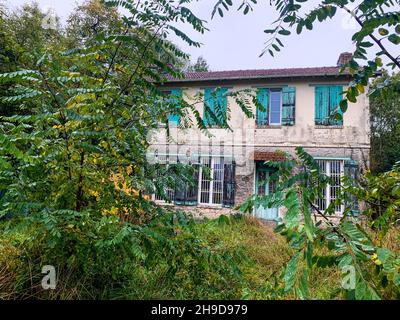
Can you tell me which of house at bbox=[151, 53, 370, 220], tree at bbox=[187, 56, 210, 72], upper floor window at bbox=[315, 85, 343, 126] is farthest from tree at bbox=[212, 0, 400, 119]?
tree at bbox=[187, 56, 210, 72]

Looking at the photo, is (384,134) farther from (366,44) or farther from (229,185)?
(366,44)

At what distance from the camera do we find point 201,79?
1157cm

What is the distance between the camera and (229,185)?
38.3 ft

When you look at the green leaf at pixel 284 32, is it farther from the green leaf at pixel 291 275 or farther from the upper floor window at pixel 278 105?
the upper floor window at pixel 278 105

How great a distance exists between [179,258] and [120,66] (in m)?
1.53

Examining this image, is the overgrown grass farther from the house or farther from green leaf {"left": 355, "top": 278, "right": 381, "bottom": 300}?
the house

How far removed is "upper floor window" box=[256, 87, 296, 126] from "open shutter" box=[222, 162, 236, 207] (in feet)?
6.73

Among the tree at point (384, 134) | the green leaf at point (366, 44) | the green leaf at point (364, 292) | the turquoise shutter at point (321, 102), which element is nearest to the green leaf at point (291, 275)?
the green leaf at point (364, 292)

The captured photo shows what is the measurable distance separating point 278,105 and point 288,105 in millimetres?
373

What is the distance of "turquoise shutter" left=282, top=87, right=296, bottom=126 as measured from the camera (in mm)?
11336

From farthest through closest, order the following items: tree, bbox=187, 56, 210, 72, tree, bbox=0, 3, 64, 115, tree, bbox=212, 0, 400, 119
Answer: tree, bbox=187, 56, 210, 72
tree, bbox=0, 3, 64, 115
tree, bbox=212, 0, 400, 119

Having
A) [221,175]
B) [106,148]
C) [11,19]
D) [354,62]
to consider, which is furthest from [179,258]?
[11,19]

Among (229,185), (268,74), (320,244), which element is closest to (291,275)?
(320,244)
